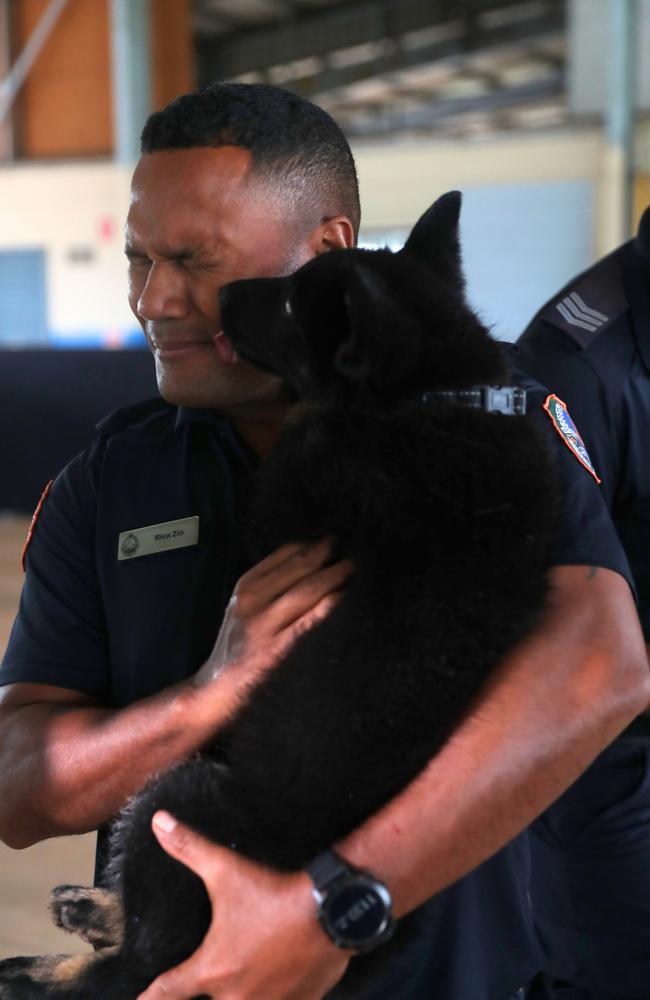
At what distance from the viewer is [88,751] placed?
1.26 metres

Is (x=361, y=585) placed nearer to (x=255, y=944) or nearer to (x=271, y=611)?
(x=271, y=611)

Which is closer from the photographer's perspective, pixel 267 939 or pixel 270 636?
pixel 267 939

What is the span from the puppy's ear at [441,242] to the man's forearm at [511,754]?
1.66 feet

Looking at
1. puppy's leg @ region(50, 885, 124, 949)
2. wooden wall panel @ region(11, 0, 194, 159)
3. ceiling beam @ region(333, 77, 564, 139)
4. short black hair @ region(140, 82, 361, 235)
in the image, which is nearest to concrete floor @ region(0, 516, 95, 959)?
puppy's leg @ region(50, 885, 124, 949)

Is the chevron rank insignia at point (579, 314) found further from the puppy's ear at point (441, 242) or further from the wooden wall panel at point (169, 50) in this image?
the wooden wall panel at point (169, 50)

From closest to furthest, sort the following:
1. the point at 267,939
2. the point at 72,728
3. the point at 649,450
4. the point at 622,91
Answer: the point at 267,939 < the point at 72,728 < the point at 649,450 < the point at 622,91

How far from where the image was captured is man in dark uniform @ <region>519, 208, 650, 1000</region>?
6.60 feet

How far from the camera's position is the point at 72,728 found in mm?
1297

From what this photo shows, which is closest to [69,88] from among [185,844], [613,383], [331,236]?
[613,383]

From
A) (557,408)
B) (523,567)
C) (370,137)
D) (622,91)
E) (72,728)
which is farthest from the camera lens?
(370,137)

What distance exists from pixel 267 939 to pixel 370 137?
9446mm

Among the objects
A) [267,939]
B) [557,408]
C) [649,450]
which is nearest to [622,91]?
[649,450]

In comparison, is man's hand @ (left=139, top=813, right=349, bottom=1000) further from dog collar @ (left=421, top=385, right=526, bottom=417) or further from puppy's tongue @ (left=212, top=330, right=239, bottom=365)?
puppy's tongue @ (left=212, top=330, right=239, bottom=365)

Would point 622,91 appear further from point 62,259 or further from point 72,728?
point 72,728
